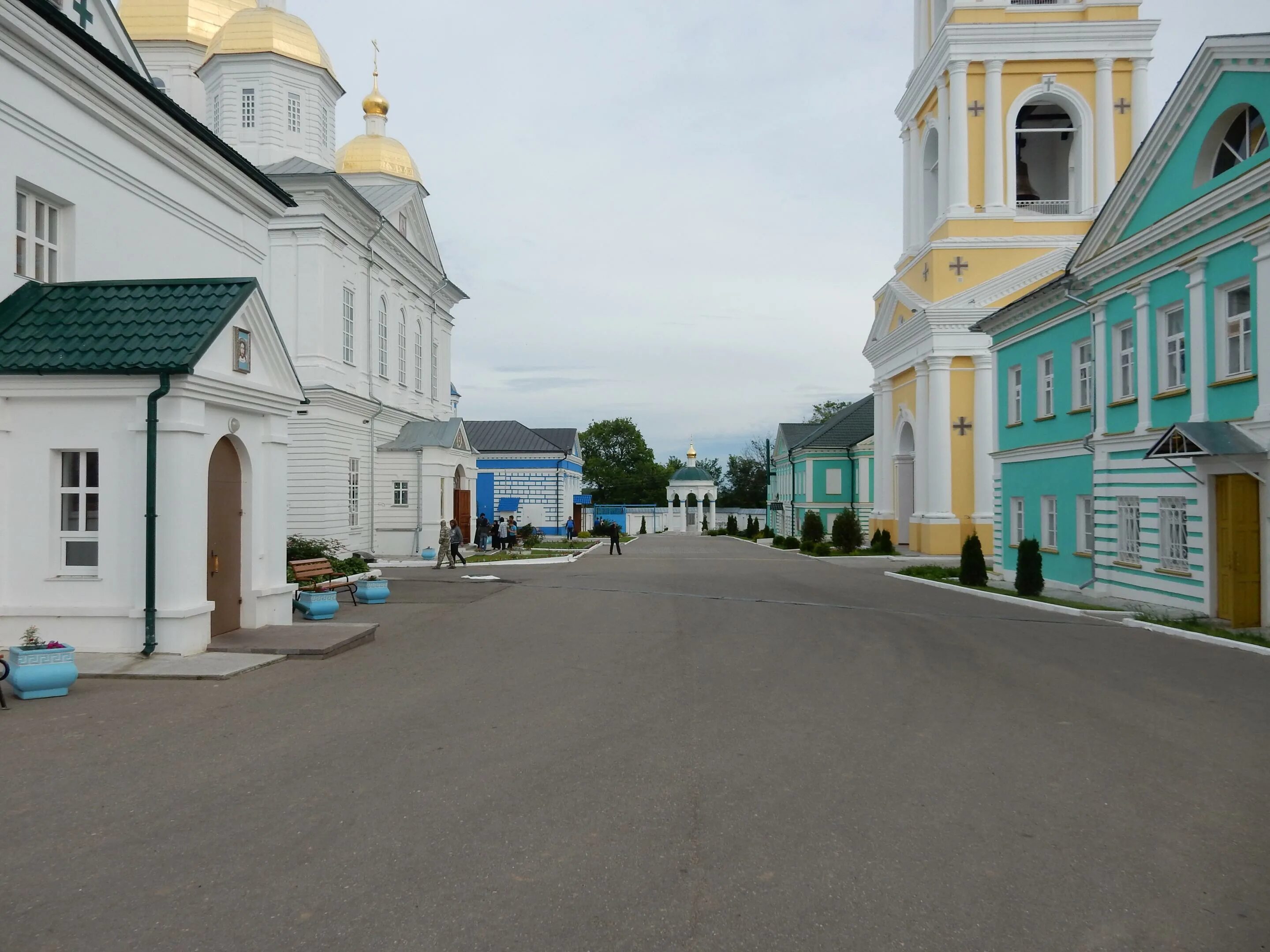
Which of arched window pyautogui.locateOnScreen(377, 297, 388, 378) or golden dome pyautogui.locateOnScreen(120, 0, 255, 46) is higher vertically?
golden dome pyautogui.locateOnScreen(120, 0, 255, 46)

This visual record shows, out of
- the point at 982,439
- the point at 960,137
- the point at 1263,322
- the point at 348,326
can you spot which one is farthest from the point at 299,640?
the point at 960,137

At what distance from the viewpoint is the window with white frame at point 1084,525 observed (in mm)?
19359

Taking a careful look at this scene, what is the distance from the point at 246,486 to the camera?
39.5 feet

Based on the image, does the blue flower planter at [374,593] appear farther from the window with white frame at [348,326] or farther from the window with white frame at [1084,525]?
the window with white frame at [1084,525]

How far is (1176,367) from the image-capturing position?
15836 millimetres

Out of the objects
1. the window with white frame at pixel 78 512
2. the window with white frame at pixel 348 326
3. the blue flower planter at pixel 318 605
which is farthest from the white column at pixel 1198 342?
the window with white frame at pixel 348 326

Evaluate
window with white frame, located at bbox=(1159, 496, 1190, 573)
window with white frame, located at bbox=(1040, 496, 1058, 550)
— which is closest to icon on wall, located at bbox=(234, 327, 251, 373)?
window with white frame, located at bbox=(1159, 496, 1190, 573)

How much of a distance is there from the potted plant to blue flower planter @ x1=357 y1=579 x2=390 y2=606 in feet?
27.5

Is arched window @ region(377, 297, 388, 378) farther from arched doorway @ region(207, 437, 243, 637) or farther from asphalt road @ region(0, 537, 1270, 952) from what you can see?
asphalt road @ region(0, 537, 1270, 952)

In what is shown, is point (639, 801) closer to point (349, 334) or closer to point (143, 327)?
point (143, 327)

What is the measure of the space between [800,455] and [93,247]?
→ 5127cm

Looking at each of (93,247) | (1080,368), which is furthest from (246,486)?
Result: (1080,368)

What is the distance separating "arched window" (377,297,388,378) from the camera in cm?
3138

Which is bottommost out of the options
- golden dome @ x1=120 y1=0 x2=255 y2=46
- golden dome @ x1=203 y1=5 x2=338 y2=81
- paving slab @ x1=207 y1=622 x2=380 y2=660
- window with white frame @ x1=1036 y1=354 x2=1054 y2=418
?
paving slab @ x1=207 y1=622 x2=380 y2=660
